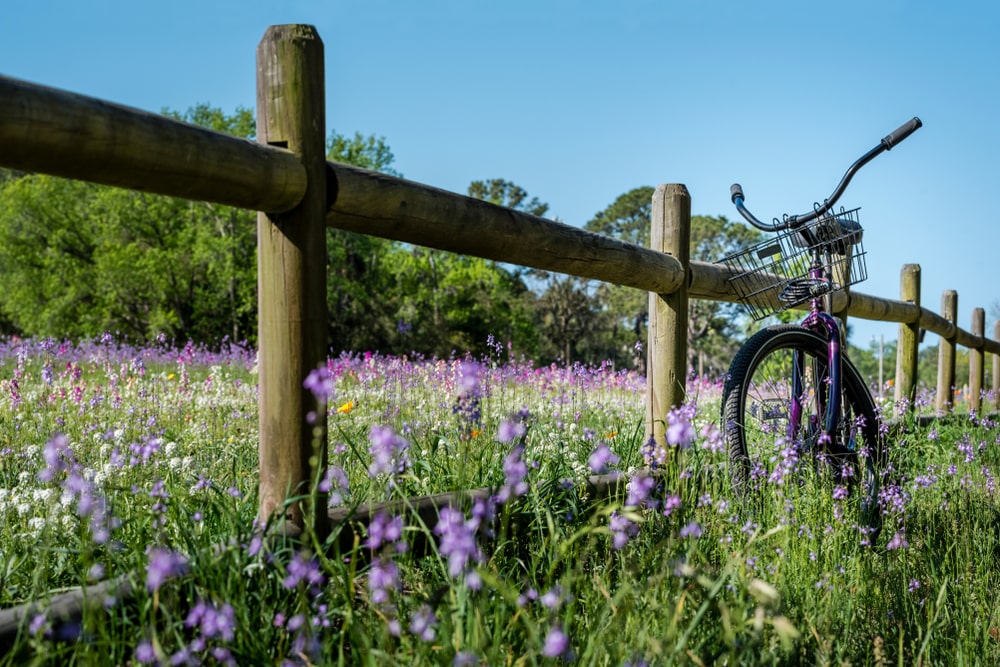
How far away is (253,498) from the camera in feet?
8.72

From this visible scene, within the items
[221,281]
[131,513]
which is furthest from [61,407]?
[221,281]

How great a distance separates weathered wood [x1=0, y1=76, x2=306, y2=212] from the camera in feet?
6.43

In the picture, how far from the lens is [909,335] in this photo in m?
8.79

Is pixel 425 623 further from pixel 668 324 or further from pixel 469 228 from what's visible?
pixel 668 324

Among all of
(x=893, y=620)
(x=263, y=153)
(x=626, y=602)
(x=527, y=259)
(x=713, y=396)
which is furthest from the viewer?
(x=713, y=396)

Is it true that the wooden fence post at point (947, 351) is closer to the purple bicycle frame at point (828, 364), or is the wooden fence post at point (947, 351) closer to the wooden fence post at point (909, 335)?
the wooden fence post at point (909, 335)

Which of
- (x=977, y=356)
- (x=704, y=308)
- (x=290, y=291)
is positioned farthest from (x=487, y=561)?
(x=704, y=308)

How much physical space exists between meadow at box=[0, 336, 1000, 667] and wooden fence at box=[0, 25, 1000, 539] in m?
0.15

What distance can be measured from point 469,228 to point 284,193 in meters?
0.80

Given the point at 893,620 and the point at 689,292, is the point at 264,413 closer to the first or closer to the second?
the point at 893,620

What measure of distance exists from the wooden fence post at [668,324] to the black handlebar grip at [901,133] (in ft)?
3.64

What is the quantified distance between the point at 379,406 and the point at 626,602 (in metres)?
5.27

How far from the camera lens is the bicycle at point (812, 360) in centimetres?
417

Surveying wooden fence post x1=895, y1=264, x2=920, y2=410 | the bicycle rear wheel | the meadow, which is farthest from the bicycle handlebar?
wooden fence post x1=895, y1=264, x2=920, y2=410
